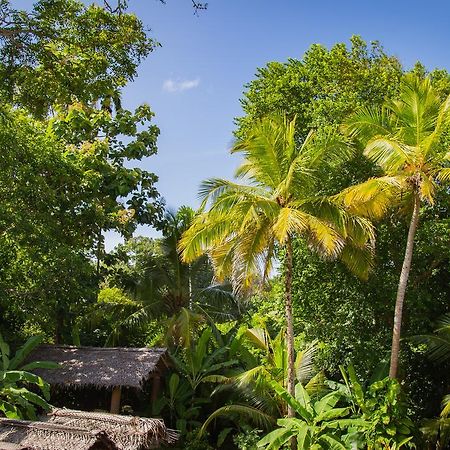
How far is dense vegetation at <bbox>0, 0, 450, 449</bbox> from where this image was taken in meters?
10.0

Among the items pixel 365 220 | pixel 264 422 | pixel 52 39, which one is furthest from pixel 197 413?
pixel 52 39

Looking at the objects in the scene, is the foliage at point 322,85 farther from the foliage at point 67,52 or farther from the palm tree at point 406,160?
the foliage at point 67,52

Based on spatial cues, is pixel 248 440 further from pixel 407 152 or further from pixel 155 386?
pixel 407 152

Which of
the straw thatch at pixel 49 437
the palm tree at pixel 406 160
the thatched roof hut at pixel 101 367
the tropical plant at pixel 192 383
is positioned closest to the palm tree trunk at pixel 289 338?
the palm tree at pixel 406 160

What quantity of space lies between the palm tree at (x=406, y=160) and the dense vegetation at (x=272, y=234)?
0.04 metres

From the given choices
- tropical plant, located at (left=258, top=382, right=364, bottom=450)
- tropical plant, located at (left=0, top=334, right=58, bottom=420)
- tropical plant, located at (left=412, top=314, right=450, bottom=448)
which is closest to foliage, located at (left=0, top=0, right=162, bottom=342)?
tropical plant, located at (left=0, top=334, right=58, bottom=420)

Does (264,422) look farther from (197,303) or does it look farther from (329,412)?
(197,303)

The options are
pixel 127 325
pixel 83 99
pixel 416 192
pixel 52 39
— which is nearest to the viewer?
pixel 52 39

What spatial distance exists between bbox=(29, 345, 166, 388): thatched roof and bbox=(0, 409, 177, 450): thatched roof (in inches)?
71.1

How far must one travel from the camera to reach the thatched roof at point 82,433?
26.9 feet

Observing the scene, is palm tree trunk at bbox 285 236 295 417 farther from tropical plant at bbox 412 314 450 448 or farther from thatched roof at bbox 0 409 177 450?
tropical plant at bbox 412 314 450 448

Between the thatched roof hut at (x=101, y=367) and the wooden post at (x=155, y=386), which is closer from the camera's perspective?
the thatched roof hut at (x=101, y=367)

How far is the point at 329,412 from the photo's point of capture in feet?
33.8

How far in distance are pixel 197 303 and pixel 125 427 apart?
25.0 feet
